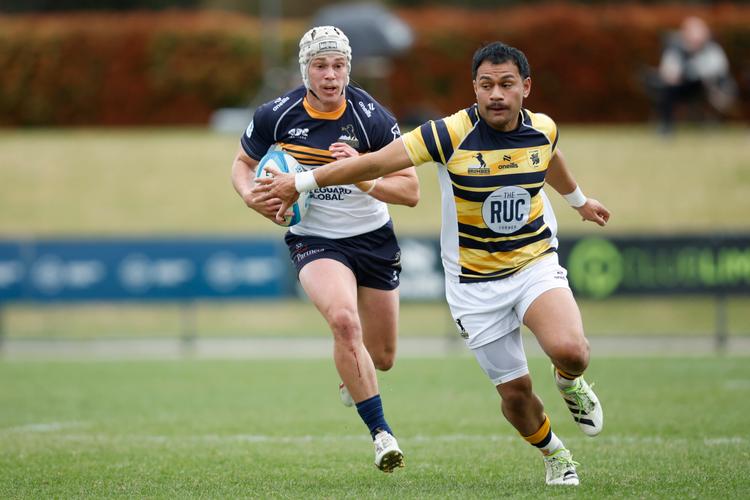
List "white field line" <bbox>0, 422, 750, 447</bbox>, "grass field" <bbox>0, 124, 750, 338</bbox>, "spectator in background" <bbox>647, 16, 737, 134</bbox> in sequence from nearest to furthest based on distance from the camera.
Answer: "white field line" <bbox>0, 422, 750, 447</bbox> < "grass field" <bbox>0, 124, 750, 338</bbox> < "spectator in background" <bbox>647, 16, 737, 134</bbox>

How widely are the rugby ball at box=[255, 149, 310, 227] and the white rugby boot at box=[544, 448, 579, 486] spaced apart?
2.15m

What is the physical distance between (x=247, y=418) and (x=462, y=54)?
69.6ft

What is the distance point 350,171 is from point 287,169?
28.8 inches

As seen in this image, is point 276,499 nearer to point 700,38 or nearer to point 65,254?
point 65,254

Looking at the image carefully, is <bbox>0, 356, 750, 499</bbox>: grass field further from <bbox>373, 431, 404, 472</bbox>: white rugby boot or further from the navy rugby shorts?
the navy rugby shorts

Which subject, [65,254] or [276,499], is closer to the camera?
[276,499]

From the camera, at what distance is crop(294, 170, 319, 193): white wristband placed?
659 centimetres

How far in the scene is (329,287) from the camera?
23.0 feet

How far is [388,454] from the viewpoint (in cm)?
651

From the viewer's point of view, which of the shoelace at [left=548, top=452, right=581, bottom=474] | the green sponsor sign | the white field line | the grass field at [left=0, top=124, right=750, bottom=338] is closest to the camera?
the shoelace at [left=548, top=452, right=581, bottom=474]

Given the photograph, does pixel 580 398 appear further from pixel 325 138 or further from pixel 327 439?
pixel 327 439

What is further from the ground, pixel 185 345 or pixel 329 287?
pixel 329 287

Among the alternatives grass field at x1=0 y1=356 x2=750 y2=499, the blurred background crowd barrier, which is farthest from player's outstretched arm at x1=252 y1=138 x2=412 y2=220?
the blurred background crowd barrier

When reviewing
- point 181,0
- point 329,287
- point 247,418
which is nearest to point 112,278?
point 247,418
